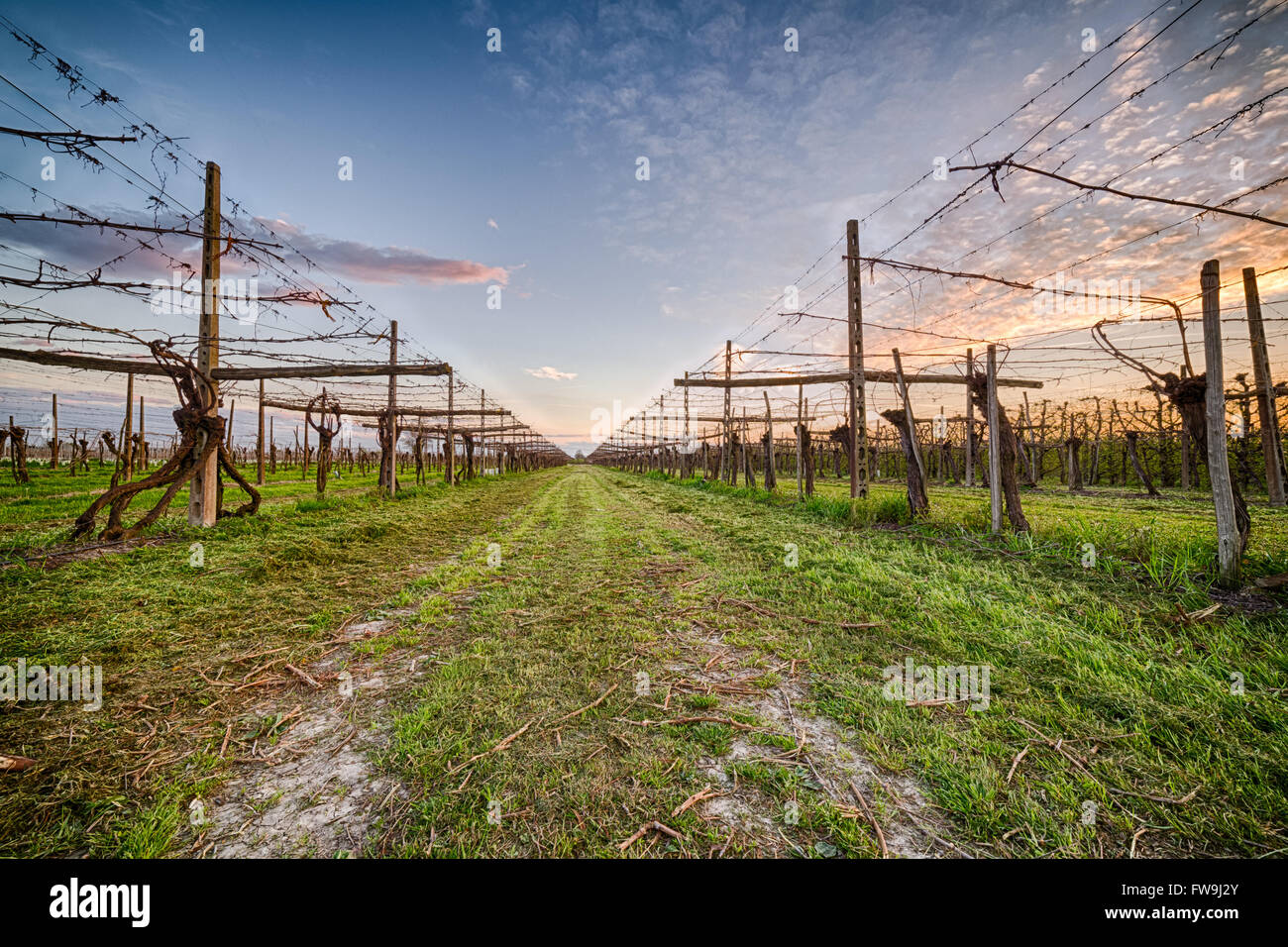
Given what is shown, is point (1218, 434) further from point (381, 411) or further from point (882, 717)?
point (381, 411)

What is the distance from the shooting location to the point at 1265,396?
9.98m

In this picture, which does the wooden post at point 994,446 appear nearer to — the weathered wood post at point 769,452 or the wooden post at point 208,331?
the weathered wood post at point 769,452

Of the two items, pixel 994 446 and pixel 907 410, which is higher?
pixel 907 410

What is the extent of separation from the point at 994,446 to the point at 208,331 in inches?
608

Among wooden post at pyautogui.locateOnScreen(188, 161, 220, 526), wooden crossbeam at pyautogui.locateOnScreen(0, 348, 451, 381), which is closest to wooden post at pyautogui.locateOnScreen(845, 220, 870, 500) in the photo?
wooden crossbeam at pyautogui.locateOnScreen(0, 348, 451, 381)

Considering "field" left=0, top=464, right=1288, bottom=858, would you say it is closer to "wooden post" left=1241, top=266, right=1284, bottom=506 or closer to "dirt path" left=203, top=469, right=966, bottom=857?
"dirt path" left=203, top=469, right=966, bottom=857

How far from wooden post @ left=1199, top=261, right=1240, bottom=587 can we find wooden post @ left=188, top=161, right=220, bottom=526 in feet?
51.2

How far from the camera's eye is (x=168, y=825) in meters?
2.02

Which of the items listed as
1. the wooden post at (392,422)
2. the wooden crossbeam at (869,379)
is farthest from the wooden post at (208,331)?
the wooden crossbeam at (869,379)

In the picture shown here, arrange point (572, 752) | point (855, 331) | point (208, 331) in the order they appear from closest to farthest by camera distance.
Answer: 1. point (572, 752)
2. point (208, 331)
3. point (855, 331)

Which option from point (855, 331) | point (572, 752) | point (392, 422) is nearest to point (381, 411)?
Answer: point (392, 422)

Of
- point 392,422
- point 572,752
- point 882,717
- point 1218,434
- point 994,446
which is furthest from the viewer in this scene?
point 392,422
